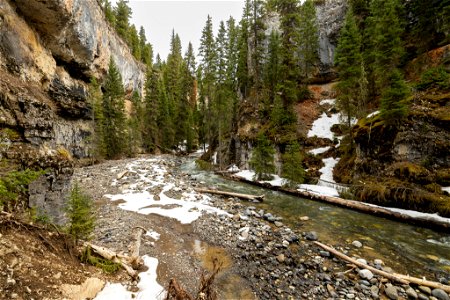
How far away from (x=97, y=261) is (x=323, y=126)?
79.7 feet

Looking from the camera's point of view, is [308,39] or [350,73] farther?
[308,39]

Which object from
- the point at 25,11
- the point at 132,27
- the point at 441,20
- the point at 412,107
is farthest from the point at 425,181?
the point at 132,27

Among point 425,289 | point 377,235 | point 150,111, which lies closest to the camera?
point 425,289

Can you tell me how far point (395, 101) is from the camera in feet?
41.5

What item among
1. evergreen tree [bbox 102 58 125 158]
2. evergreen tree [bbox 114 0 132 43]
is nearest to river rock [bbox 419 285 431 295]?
evergreen tree [bbox 102 58 125 158]

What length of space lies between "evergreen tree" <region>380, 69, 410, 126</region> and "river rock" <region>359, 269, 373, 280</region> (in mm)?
→ 10533

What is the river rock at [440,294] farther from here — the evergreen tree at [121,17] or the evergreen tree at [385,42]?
the evergreen tree at [121,17]

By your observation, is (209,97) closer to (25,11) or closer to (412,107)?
(25,11)

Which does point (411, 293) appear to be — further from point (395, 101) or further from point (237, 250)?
point (395, 101)

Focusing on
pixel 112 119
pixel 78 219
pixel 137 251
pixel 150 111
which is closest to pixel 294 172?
pixel 137 251

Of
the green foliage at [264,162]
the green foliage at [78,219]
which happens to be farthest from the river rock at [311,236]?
the green foliage at [264,162]

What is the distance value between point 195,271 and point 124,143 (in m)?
28.9

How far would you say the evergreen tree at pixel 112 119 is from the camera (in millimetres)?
28656

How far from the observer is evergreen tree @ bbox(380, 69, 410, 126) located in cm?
1210
